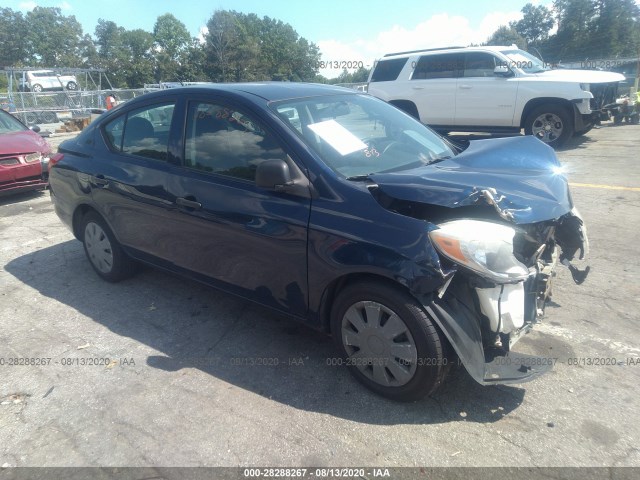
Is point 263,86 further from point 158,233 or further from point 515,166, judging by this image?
point 515,166

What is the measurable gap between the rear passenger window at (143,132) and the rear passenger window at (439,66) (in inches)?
359

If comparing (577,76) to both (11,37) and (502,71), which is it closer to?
(502,71)

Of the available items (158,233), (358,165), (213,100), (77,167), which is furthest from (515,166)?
(77,167)

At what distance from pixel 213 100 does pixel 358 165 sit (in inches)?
47.7

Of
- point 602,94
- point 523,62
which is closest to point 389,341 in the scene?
point 523,62

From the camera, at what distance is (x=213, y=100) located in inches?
139

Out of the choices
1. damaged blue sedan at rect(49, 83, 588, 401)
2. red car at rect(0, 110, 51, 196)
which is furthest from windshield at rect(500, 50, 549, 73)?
red car at rect(0, 110, 51, 196)

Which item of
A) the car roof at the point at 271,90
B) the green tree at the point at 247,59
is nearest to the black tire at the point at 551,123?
the car roof at the point at 271,90

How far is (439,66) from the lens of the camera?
38.2 ft

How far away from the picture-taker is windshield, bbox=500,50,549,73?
1084 centimetres

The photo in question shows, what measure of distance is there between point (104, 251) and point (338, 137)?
2.63 m

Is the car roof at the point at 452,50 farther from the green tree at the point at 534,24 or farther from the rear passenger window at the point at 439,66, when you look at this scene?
the green tree at the point at 534,24

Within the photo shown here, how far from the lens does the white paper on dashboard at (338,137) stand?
10.4 ft

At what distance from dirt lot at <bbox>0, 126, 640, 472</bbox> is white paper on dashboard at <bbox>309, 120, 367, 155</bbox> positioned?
140 centimetres
